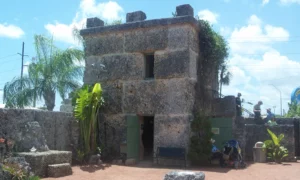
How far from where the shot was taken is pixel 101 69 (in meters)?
14.2

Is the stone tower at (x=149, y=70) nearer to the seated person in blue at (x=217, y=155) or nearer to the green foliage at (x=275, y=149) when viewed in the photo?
Result: the seated person in blue at (x=217, y=155)

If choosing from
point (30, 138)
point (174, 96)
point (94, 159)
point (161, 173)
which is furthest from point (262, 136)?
point (30, 138)

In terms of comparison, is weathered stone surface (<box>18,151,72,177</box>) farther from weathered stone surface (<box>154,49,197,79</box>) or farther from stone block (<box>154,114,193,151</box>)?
weathered stone surface (<box>154,49,197,79</box>)

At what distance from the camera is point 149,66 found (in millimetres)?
14227

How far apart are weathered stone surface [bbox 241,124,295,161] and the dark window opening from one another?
466cm

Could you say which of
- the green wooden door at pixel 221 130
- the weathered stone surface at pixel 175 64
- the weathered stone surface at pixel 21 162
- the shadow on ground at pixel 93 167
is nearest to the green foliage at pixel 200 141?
the green wooden door at pixel 221 130

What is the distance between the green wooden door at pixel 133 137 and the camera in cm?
1312

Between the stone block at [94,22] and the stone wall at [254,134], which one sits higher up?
the stone block at [94,22]

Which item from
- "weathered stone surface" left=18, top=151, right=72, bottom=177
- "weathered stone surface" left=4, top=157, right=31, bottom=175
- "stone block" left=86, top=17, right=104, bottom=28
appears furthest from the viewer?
"stone block" left=86, top=17, right=104, bottom=28

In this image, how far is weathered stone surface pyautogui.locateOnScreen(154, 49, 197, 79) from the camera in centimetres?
1258

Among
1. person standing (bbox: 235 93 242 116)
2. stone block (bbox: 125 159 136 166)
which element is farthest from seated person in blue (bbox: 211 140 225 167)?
stone block (bbox: 125 159 136 166)

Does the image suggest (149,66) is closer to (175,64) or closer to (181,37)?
(175,64)

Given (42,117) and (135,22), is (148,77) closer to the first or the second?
(135,22)

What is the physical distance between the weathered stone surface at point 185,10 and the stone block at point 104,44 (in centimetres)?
262
